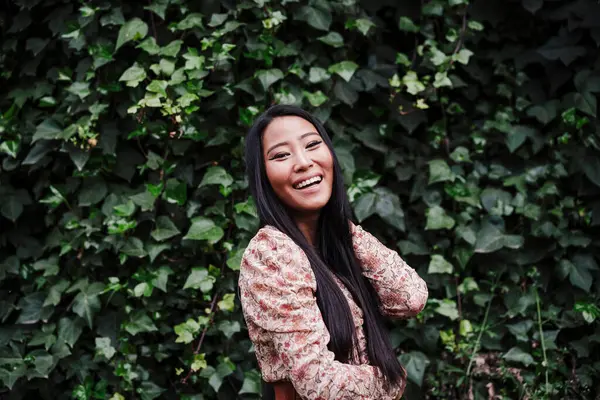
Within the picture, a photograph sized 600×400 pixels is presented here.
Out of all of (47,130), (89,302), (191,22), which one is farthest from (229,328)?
(191,22)

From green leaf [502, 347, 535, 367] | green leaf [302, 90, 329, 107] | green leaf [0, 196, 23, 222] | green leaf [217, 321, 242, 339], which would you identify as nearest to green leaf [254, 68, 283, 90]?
green leaf [302, 90, 329, 107]

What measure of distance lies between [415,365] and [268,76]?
1.29m

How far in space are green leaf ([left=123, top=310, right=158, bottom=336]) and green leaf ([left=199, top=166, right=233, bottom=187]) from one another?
0.58 metres

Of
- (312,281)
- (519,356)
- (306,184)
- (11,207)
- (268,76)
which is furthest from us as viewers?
(11,207)

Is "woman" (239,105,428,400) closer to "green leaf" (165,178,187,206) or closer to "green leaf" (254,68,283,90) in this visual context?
"green leaf" (254,68,283,90)

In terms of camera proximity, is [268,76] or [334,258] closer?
[334,258]

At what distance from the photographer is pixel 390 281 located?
5.62 feet

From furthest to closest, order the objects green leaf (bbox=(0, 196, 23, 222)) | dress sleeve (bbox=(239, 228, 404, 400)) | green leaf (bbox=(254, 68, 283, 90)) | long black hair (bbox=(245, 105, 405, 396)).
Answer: green leaf (bbox=(0, 196, 23, 222)) → green leaf (bbox=(254, 68, 283, 90)) → long black hair (bbox=(245, 105, 405, 396)) → dress sleeve (bbox=(239, 228, 404, 400))

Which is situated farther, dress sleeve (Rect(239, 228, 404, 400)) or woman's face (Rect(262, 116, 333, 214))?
woman's face (Rect(262, 116, 333, 214))

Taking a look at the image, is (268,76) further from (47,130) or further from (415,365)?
(415,365)

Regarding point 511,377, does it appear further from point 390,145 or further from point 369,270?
point 369,270

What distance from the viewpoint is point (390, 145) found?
2.97 meters

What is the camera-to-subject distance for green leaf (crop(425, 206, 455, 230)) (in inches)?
111

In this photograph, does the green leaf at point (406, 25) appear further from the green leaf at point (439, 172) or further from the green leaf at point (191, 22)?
the green leaf at point (191, 22)
